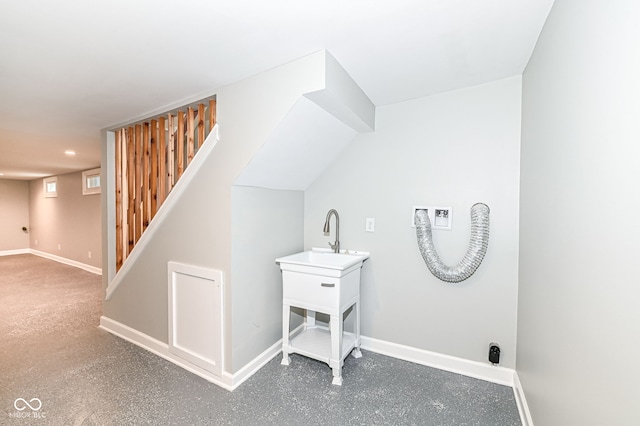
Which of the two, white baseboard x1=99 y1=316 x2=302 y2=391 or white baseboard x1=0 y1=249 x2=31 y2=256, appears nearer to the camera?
white baseboard x1=99 y1=316 x2=302 y2=391

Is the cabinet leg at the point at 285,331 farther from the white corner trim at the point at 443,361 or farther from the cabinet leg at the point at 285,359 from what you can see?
the white corner trim at the point at 443,361

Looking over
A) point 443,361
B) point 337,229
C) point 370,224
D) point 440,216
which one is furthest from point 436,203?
point 443,361

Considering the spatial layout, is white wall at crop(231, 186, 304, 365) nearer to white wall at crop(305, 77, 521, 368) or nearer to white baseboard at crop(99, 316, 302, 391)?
white baseboard at crop(99, 316, 302, 391)

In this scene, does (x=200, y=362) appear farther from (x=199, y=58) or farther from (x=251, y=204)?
(x=199, y=58)

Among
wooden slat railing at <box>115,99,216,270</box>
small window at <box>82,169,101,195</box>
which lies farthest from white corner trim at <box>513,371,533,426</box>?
small window at <box>82,169,101,195</box>

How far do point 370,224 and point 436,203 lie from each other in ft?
1.83

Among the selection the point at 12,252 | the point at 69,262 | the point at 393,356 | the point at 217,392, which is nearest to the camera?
the point at 217,392

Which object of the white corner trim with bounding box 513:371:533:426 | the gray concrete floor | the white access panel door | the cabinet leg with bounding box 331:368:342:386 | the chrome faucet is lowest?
the gray concrete floor

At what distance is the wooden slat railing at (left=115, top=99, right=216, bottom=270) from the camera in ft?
7.77

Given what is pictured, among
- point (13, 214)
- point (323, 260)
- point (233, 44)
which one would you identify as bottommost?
point (323, 260)

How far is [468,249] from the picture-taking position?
6.55 ft

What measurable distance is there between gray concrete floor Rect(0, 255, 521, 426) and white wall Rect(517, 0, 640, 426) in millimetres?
510

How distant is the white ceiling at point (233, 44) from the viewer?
1256 mm

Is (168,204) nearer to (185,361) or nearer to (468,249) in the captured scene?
(185,361)
